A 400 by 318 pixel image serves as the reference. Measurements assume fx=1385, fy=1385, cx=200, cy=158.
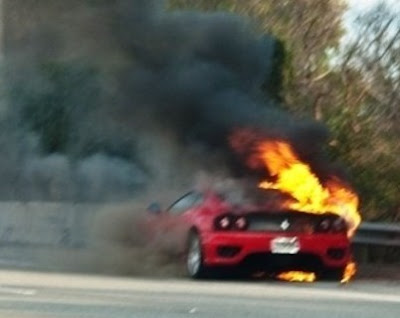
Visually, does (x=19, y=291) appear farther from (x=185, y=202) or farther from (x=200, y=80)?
(x=200, y=80)

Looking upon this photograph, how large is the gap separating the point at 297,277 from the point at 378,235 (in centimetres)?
329

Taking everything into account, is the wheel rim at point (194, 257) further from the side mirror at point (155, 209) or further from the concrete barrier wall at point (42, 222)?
the concrete barrier wall at point (42, 222)

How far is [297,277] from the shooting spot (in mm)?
16531

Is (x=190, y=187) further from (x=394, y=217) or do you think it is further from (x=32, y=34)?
(x=394, y=217)

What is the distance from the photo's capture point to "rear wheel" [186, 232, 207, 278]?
15695mm

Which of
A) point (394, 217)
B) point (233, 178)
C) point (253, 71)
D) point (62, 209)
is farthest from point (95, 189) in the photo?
point (394, 217)

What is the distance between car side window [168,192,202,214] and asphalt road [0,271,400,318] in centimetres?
89

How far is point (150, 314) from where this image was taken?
469 inches

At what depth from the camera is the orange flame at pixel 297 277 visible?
53.8 ft

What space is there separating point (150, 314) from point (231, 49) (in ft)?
27.0

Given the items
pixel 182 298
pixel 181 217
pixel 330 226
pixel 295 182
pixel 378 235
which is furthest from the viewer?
pixel 378 235

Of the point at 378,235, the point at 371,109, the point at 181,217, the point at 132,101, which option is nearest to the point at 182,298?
the point at 181,217

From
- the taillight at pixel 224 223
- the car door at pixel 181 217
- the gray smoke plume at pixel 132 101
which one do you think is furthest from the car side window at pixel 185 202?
the gray smoke plume at pixel 132 101

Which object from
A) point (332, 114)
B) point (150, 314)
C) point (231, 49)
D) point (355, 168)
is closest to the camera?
point (150, 314)
